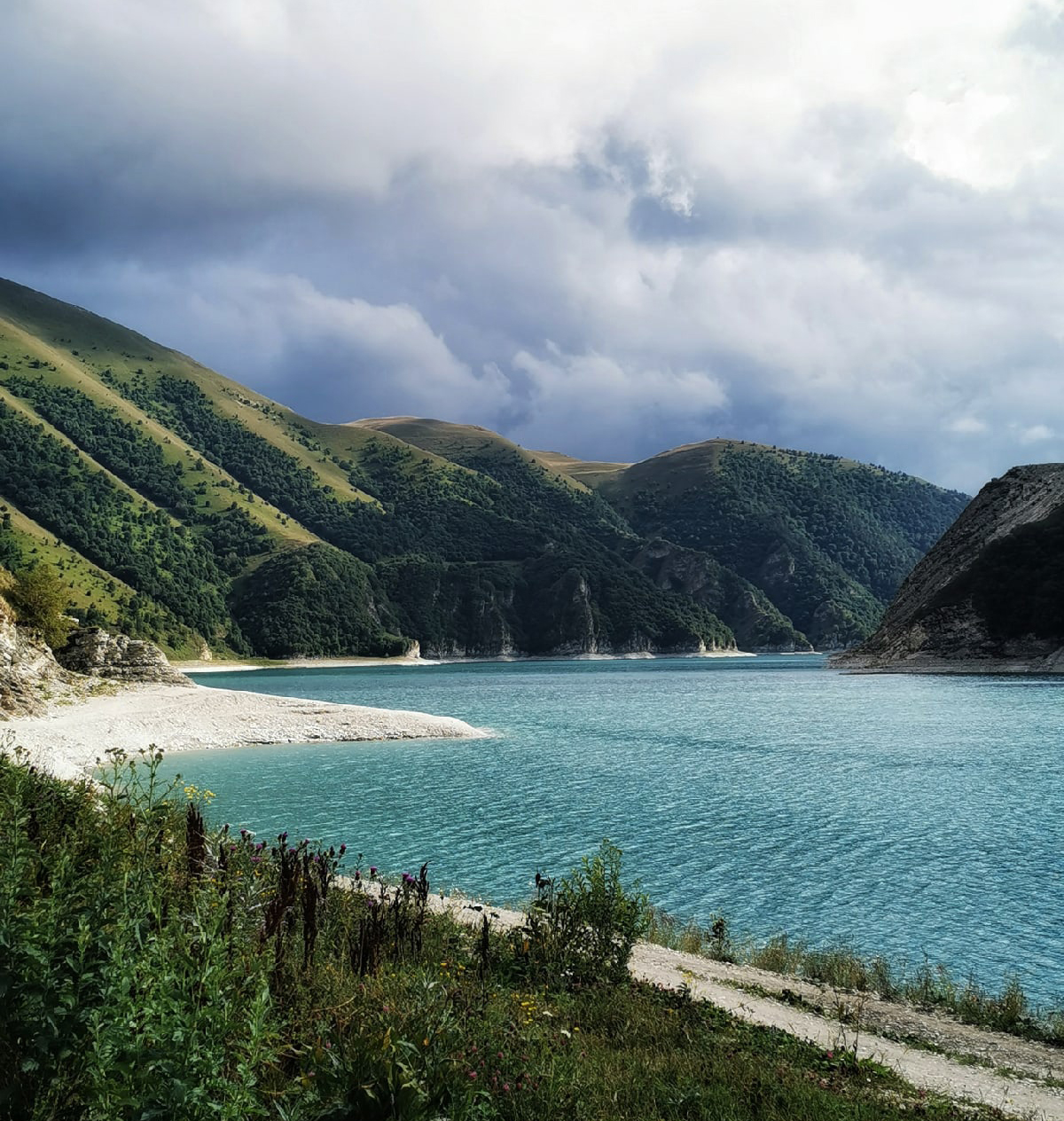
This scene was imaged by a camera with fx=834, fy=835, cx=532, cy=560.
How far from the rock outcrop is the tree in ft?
9.47

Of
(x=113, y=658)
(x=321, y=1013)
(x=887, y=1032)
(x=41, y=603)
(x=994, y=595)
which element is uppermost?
(x=994, y=595)

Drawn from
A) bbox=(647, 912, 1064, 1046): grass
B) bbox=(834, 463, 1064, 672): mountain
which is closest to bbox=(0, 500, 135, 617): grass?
bbox=(834, 463, 1064, 672): mountain

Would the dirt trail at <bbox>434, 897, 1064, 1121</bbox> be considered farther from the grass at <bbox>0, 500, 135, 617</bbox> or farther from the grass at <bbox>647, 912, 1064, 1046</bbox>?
the grass at <bbox>0, 500, 135, 617</bbox>

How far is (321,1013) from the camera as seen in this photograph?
7086 millimetres

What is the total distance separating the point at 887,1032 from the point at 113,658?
258ft

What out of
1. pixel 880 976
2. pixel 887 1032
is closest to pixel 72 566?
pixel 880 976

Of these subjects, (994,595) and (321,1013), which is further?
(994,595)

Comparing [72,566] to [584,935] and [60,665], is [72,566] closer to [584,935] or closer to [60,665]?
[60,665]

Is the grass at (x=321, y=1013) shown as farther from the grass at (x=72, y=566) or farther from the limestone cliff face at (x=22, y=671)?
the grass at (x=72, y=566)

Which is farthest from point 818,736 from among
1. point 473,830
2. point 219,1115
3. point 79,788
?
point 219,1115

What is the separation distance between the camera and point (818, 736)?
53.6m

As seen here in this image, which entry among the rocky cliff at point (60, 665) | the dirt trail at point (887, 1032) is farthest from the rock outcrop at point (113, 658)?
the dirt trail at point (887, 1032)

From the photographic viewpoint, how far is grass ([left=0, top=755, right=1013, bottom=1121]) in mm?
4586

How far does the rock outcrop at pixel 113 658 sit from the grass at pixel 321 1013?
66.9 metres
